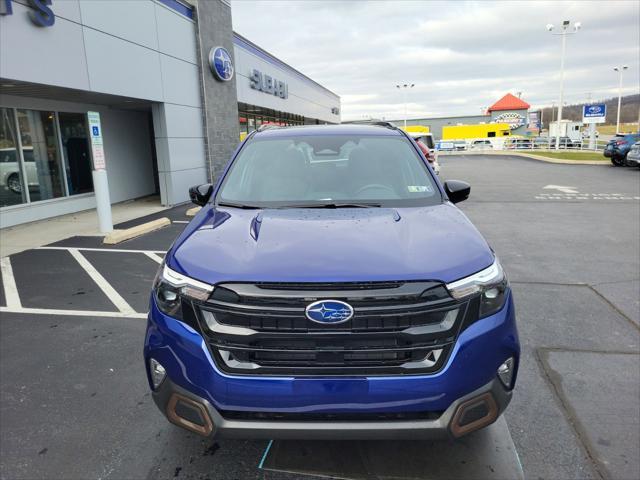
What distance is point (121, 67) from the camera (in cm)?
1091

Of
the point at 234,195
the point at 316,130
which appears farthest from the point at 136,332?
the point at 316,130

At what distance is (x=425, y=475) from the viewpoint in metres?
2.53

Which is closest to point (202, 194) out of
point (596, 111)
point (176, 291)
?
point (176, 291)

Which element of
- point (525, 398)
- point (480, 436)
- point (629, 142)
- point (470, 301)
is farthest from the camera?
point (629, 142)

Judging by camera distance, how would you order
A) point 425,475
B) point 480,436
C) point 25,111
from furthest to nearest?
point 25,111, point 480,436, point 425,475

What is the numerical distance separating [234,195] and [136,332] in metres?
1.92

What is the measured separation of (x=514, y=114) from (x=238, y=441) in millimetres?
76726

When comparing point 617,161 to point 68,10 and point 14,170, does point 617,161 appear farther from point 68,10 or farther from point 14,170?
point 14,170

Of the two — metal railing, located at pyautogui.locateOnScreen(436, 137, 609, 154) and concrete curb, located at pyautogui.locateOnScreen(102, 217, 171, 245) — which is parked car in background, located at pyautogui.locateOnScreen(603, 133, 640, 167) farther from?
concrete curb, located at pyautogui.locateOnScreen(102, 217, 171, 245)

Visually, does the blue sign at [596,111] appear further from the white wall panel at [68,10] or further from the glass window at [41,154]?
the glass window at [41,154]

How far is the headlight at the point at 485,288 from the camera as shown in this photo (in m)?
2.16

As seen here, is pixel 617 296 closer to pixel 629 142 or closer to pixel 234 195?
pixel 234 195

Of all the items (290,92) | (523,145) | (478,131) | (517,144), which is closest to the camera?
(290,92)

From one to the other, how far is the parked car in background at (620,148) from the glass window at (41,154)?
24876 mm
